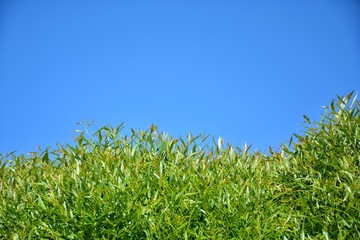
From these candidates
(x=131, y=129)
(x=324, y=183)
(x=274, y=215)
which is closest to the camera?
(x=274, y=215)

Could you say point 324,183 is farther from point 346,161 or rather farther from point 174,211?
point 174,211

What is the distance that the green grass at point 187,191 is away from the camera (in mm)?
4969

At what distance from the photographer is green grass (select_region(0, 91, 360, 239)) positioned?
497 cm

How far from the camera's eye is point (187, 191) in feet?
17.7

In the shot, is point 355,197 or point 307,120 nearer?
point 355,197

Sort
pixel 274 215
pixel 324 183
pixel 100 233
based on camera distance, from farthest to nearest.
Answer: pixel 324 183 → pixel 274 215 → pixel 100 233

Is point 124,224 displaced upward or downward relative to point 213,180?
downward

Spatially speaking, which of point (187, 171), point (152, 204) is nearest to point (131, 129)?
point (187, 171)

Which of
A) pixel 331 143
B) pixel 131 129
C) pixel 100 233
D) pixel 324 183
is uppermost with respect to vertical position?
pixel 131 129

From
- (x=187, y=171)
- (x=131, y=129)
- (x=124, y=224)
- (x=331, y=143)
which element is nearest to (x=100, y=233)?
(x=124, y=224)

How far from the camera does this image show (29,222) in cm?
521

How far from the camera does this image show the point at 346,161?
568 cm

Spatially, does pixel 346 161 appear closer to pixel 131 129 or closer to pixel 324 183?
pixel 324 183

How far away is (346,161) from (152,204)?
2.22m
